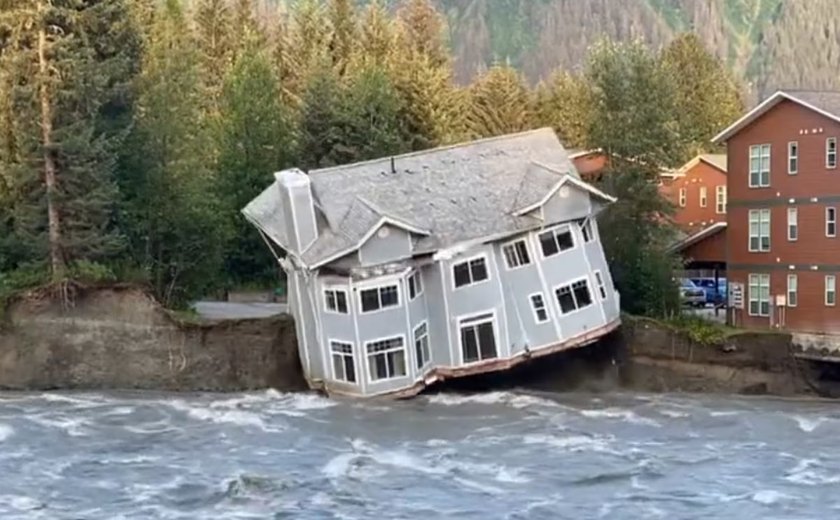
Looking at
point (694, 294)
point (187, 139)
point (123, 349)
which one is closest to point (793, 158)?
point (694, 294)

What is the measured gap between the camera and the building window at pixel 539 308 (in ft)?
174

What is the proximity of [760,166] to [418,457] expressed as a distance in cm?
2788

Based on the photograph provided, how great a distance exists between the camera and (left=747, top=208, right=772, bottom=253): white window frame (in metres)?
61.8

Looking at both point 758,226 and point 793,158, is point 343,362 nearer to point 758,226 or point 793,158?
point 758,226

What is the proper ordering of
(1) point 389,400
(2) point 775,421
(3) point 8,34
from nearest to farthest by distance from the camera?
1. (2) point 775,421
2. (1) point 389,400
3. (3) point 8,34

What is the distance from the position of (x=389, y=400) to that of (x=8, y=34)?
23258 mm

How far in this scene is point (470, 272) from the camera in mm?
52812

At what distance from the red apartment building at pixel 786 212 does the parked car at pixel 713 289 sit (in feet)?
21.4

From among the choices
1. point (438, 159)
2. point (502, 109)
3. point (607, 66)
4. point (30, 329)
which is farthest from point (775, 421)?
point (502, 109)

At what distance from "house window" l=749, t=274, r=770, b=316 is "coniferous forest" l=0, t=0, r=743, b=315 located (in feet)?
14.1

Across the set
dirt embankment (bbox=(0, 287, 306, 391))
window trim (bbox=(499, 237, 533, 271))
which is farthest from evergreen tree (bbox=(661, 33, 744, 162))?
dirt embankment (bbox=(0, 287, 306, 391))

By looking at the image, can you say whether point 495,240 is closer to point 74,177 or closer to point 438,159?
point 438,159

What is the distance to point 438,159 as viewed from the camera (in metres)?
55.7

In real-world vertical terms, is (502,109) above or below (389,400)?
above
